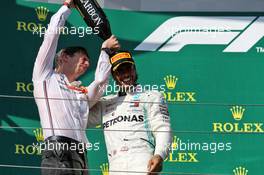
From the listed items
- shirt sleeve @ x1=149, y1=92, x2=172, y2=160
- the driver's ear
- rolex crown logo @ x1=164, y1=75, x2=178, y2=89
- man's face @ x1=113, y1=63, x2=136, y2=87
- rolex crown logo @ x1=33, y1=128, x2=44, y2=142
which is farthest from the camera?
rolex crown logo @ x1=164, y1=75, x2=178, y2=89

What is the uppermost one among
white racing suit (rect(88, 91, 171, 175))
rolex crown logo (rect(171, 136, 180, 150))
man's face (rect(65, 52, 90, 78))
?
man's face (rect(65, 52, 90, 78))

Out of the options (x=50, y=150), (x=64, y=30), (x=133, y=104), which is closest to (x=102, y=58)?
(x=133, y=104)

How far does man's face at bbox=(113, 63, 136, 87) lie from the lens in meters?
2.72

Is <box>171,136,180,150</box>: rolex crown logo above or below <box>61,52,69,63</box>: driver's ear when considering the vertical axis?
below

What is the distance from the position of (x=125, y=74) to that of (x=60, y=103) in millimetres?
237

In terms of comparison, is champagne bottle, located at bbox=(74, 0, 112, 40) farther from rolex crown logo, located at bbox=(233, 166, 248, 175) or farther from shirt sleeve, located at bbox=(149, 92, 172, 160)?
rolex crown logo, located at bbox=(233, 166, 248, 175)

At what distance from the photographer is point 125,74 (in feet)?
8.91

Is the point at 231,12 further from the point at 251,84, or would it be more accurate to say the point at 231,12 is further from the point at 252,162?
the point at 252,162

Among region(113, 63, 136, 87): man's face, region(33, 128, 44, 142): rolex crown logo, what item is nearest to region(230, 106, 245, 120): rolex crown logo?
region(33, 128, 44, 142): rolex crown logo

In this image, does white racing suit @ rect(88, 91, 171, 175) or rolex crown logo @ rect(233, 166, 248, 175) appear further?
rolex crown logo @ rect(233, 166, 248, 175)

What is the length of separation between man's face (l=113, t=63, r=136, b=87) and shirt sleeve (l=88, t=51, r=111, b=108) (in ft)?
0.15

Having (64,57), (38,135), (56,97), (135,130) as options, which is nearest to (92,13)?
(64,57)

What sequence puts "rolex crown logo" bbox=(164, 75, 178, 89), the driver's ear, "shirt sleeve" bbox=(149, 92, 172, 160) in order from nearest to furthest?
"shirt sleeve" bbox=(149, 92, 172, 160), the driver's ear, "rolex crown logo" bbox=(164, 75, 178, 89)

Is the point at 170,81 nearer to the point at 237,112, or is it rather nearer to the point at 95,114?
the point at 237,112
